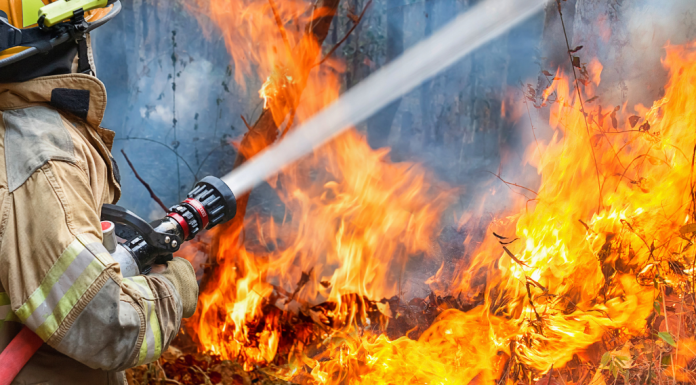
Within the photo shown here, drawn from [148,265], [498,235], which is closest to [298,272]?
[498,235]

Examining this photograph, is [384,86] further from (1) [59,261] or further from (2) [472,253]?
Answer: (1) [59,261]

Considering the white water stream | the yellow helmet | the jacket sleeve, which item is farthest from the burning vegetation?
the yellow helmet

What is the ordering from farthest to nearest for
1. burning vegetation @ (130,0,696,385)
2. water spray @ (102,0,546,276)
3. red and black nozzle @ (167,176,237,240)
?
water spray @ (102,0,546,276) → burning vegetation @ (130,0,696,385) → red and black nozzle @ (167,176,237,240)

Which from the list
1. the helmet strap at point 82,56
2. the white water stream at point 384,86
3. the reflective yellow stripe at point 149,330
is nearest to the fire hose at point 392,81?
the white water stream at point 384,86

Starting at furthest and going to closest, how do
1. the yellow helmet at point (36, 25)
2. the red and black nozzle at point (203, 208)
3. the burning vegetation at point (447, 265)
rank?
the burning vegetation at point (447, 265), the red and black nozzle at point (203, 208), the yellow helmet at point (36, 25)

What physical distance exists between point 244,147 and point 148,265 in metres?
2.29

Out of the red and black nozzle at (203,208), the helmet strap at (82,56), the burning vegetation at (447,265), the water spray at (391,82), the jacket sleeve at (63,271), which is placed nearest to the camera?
the jacket sleeve at (63,271)

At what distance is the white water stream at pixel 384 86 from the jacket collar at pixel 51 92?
7.57 ft

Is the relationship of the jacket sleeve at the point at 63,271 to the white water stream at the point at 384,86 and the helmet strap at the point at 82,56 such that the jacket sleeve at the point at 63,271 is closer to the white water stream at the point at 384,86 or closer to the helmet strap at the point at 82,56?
the helmet strap at the point at 82,56

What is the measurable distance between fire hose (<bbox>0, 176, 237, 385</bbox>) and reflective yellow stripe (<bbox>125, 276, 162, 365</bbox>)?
0.12 metres

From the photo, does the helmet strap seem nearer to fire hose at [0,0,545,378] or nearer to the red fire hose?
the red fire hose

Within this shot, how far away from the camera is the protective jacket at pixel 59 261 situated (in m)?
1.50

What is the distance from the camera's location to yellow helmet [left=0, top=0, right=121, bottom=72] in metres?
1.62

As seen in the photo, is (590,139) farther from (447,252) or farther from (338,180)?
(338,180)
